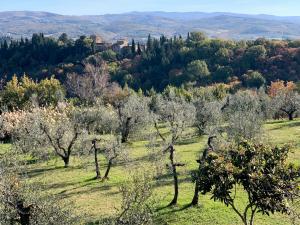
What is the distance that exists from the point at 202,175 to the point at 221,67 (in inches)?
4850

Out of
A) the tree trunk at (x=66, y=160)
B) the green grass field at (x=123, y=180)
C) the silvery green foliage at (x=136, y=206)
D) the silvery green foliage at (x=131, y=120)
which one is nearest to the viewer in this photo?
the silvery green foliage at (x=136, y=206)

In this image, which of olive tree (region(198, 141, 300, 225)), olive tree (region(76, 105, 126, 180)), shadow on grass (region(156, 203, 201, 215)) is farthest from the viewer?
olive tree (region(76, 105, 126, 180))

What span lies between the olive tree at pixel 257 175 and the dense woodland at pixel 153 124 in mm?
53

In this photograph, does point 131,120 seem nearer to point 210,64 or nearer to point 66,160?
point 66,160

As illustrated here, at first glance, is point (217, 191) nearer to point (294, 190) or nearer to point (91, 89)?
point (294, 190)

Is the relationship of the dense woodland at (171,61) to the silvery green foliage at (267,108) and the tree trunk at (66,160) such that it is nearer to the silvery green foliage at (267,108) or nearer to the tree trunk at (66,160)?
the silvery green foliage at (267,108)

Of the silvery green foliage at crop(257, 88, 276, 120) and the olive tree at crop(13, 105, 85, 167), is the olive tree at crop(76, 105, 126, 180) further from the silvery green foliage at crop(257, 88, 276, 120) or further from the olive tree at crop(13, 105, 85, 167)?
the silvery green foliage at crop(257, 88, 276, 120)

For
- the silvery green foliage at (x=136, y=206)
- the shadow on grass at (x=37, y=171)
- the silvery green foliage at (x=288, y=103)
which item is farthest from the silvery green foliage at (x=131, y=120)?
the silvery green foliage at (x=136, y=206)

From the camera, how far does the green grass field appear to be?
33.0 metres

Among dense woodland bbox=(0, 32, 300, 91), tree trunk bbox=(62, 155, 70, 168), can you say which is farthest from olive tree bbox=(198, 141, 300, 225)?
dense woodland bbox=(0, 32, 300, 91)

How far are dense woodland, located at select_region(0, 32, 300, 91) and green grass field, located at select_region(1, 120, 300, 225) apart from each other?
259 ft

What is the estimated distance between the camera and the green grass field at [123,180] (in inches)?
1299

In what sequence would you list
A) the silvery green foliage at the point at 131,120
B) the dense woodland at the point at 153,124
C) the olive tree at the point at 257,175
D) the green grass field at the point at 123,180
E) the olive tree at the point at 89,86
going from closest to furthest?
the olive tree at the point at 257,175
the dense woodland at the point at 153,124
the green grass field at the point at 123,180
the silvery green foliage at the point at 131,120
the olive tree at the point at 89,86

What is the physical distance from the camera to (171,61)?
156 meters
